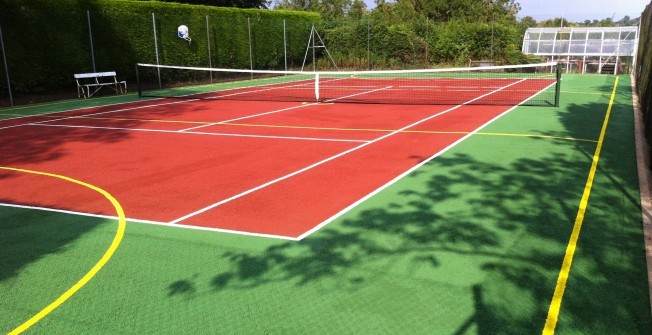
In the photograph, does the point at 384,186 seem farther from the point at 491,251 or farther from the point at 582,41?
the point at 582,41

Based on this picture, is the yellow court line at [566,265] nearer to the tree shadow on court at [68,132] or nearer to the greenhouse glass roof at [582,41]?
the tree shadow on court at [68,132]

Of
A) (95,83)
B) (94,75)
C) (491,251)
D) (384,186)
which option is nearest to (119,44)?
(95,83)

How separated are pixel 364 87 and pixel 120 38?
1107 centimetres

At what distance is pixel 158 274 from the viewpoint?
5.19 metres

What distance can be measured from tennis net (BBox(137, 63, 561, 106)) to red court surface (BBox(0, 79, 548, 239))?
6.78 feet

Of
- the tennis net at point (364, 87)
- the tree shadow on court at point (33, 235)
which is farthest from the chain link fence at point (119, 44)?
the tree shadow on court at point (33, 235)

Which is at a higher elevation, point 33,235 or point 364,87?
point 364,87

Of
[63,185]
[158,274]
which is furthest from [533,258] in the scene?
[63,185]

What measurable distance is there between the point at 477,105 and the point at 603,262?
40.6ft

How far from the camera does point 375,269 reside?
5.19m

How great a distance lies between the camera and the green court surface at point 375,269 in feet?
14.0

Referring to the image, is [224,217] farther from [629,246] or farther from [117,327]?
[629,246]

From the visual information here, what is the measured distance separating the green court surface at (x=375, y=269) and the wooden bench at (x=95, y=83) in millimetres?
15186

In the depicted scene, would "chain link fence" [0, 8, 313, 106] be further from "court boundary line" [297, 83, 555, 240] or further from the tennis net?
"court boundary line" [297, 83, 555, 240]
